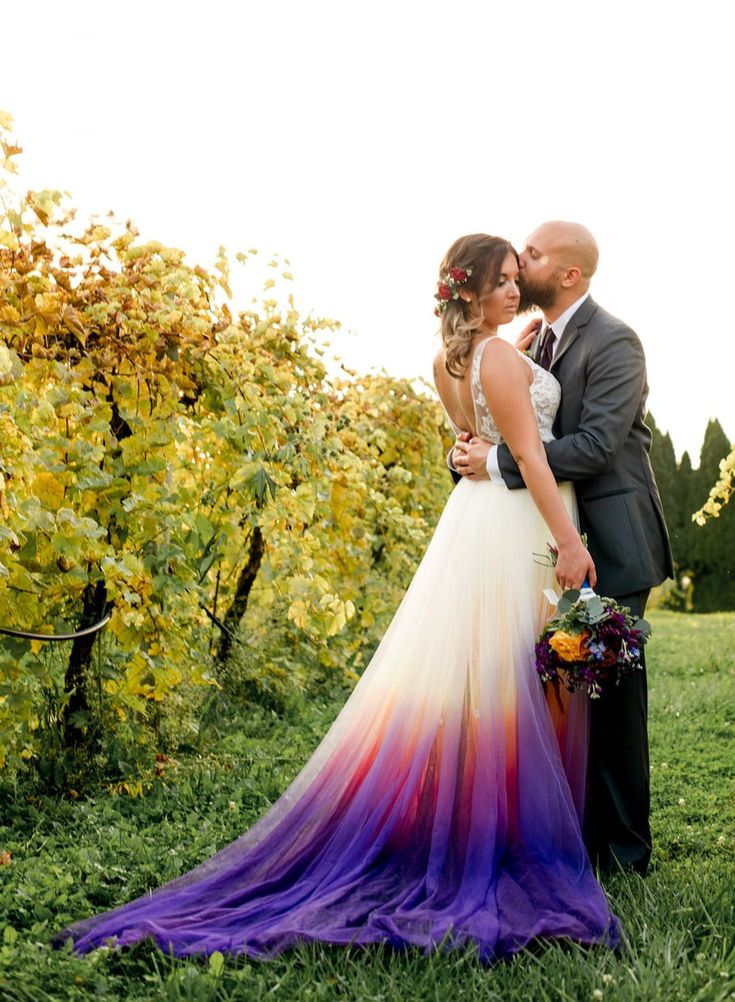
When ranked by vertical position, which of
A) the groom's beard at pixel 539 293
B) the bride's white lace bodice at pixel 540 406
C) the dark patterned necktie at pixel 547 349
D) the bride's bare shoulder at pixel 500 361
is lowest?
the bride's white lace bodice at pixel 540 406

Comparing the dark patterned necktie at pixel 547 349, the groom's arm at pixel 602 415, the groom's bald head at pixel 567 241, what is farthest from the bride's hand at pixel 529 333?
the groom's arm at pixel 602 415

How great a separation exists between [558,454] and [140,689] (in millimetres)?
1733

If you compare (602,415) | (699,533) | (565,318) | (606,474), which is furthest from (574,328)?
(699,533)

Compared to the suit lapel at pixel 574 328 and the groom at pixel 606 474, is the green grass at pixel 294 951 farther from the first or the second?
the suit lapel at pixel 574 328

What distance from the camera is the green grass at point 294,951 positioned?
7.60 ft

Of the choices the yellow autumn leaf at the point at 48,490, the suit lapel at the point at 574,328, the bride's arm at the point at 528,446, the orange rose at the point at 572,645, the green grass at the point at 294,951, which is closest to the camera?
the green grass at the point at 294,951

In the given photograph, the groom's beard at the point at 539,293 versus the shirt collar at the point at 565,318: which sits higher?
the groom's beard at the point at 539,293

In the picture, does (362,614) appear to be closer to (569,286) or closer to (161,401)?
(161,401)

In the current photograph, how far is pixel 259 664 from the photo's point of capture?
540 cm

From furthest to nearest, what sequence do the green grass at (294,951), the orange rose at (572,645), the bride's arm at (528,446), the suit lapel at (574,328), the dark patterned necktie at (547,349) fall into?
the dark patterned necktie at (547,349) → the suit lapel at (574,328) → the bride's arm at (528,446) → the orange rose at (572,645) → the green grass at (294,951)

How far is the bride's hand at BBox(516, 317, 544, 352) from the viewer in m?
3.55

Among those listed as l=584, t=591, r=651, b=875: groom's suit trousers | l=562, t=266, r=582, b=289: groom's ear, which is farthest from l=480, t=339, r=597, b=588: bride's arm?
l=562, t=266, r=582, b=289: groom's ear

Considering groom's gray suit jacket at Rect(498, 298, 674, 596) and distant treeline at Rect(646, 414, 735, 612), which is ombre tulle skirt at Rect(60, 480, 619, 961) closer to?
groom's gray suit jacket at Rect(498, 298, 674, 596)

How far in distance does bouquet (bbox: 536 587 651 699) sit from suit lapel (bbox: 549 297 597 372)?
72cm
